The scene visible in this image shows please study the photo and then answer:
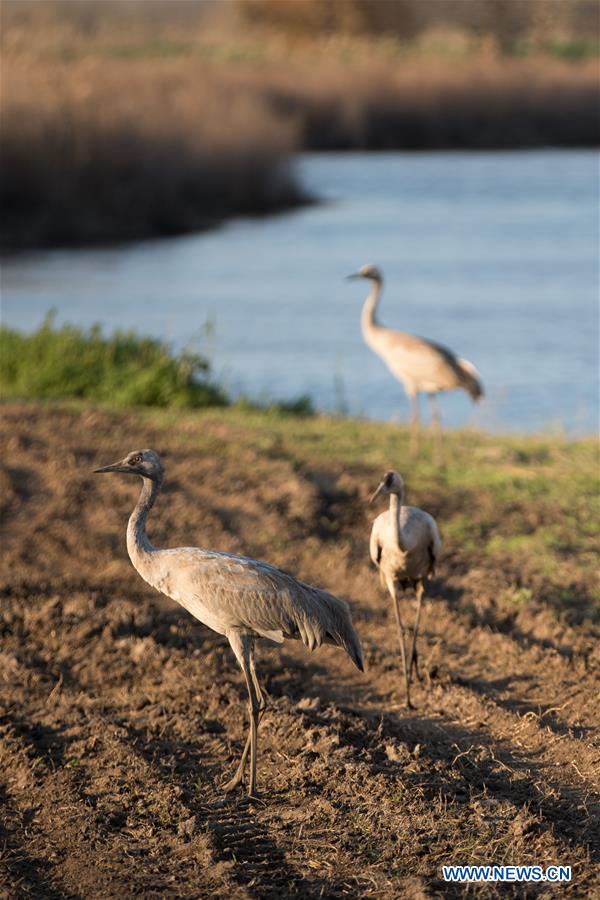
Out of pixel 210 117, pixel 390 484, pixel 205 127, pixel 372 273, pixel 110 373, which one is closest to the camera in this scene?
pixel 390 484

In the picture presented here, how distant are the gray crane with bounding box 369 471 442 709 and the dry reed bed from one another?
1847 centimetres

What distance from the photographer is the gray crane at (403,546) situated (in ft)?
20.5

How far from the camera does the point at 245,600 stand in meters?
5.39

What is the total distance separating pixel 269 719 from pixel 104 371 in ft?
21.2

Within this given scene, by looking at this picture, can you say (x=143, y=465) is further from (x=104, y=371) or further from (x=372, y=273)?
(x=104, y=371)

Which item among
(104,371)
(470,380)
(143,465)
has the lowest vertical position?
(104,371)

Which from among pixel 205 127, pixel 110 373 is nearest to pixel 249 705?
pixel 110 373

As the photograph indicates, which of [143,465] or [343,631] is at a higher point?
[143,465]

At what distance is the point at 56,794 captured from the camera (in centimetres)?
524

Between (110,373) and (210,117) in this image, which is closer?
(110,373)

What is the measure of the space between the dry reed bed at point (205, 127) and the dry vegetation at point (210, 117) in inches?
1.3

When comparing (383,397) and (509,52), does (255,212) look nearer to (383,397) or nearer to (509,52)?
(383,397)

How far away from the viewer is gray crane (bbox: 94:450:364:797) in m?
5.40

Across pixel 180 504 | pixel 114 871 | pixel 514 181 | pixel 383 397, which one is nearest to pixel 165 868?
pixel 114 871
